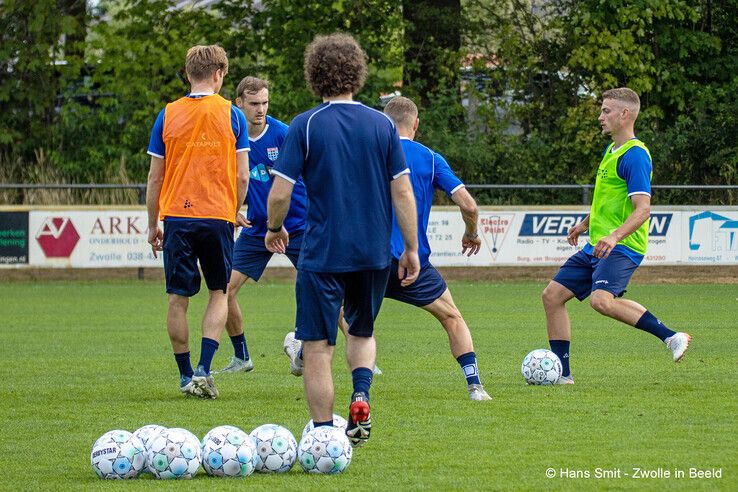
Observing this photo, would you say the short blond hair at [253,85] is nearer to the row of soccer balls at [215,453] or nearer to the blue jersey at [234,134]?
the blue jersey at [234,134]

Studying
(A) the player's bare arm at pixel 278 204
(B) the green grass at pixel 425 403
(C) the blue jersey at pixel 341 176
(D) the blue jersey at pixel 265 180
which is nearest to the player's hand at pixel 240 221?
(D) the blue jersey at pixel 265 180

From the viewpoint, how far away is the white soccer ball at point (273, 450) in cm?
619

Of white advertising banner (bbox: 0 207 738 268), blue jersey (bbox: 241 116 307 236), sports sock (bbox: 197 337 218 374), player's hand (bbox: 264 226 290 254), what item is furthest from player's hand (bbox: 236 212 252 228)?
white advertising banner (bbox: 0 207 738 268)

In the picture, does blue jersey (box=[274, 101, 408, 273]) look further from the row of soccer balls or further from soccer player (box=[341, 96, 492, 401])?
soccer player (box=[341, 96, 492, 401])

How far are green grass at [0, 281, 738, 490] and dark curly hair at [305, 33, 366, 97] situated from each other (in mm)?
1834

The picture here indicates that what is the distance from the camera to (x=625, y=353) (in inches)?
464

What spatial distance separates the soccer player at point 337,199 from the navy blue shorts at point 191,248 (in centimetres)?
224

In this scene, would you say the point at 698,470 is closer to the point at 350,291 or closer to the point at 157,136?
the point at 350,291

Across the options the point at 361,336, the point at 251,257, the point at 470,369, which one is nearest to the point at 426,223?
the point at 470,369

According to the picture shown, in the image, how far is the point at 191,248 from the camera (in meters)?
8.86

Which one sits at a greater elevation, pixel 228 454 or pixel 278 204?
pixel 278 204

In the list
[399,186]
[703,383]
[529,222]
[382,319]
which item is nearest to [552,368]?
[703,383]

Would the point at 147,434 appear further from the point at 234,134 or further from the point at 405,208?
the point at 234,134

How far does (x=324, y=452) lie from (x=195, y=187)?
3.12 m
